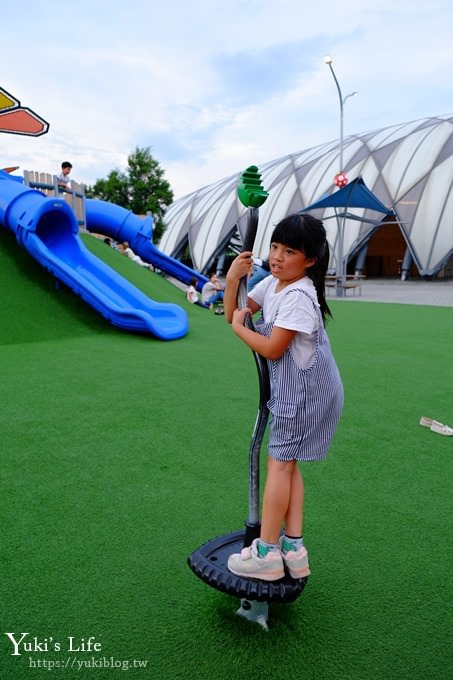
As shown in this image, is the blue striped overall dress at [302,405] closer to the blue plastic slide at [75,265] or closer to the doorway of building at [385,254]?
the blue plastic slide at [75,265]

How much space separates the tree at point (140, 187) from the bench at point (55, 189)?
28.9 meters

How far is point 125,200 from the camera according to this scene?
4216cm

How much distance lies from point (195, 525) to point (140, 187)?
42141 mm

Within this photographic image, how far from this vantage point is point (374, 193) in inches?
1091

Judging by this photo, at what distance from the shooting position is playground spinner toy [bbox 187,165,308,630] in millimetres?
1765

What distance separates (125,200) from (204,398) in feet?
131

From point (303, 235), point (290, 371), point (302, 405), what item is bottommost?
point (302, 405)

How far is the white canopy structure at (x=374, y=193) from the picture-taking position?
25.8m

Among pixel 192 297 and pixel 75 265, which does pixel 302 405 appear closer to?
pixel 75 265

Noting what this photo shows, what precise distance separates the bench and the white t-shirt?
1166cm

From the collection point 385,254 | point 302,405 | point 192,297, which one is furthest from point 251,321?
point 385,254

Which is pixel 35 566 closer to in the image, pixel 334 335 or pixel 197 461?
pixel 197 461

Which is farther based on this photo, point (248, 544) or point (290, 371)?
point (248, 544)

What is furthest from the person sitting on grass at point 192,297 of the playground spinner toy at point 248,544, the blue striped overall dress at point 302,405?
the blue striped overall dress at point 302,405
